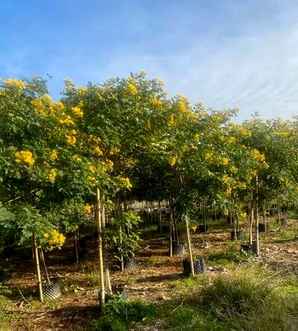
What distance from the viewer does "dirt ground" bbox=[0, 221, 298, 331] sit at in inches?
226

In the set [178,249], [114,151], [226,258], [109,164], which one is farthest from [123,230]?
[178,249]

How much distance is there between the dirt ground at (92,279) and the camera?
5742 mm

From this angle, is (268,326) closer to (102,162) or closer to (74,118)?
(102,162)

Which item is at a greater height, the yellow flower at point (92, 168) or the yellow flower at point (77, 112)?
the yellow flower at point (77, 112)

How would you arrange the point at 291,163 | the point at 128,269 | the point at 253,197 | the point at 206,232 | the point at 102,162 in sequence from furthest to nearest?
the point at 206,232
the point at 253,197
the point at 291,163
the point at 128,269
the point at 102,162

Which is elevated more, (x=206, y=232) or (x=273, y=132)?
(x=273, y=132)

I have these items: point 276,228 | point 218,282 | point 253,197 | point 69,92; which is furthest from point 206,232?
point 69,92

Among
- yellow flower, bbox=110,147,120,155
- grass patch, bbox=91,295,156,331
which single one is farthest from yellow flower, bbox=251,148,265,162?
grass patch, bbox=91,295,156,331

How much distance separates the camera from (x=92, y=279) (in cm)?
790

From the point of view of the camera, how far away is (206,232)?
13.5m

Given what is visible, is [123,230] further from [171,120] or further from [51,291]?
[51,291]

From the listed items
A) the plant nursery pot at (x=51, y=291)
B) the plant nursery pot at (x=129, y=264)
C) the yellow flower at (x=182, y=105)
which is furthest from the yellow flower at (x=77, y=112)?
the plant nursery pot at (x=129, y=264)

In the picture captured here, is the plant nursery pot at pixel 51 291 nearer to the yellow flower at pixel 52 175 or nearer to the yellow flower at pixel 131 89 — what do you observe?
the yellow flower at pixel 52 175

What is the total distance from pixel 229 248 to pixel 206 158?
4.01 m
